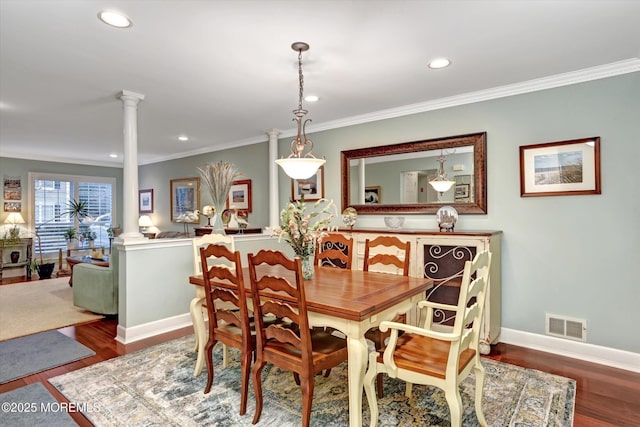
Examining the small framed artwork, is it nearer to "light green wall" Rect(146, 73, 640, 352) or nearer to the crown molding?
the crown molding

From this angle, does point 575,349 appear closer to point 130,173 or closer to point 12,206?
point 130,173

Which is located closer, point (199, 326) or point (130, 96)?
point (199, 326)

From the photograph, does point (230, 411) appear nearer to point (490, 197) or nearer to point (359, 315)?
point (359, 315)

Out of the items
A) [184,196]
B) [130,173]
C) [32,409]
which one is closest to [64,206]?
[184,196]

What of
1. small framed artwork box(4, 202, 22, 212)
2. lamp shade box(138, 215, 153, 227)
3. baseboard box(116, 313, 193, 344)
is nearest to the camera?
baseboard box(116, 313, 193, 344)

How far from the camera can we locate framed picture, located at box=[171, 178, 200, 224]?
6.80 metres

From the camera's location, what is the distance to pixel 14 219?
6.68 m

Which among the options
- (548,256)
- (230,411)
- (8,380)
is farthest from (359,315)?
(8,380)

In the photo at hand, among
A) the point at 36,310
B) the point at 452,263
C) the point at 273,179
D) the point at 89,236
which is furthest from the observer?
the point at 89,236

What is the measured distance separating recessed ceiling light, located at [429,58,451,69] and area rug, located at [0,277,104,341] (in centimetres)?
453

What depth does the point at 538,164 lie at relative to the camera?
3152mm

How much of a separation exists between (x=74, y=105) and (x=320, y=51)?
302 cm

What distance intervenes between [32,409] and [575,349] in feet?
13.5

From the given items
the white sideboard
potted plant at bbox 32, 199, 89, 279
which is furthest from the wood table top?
potted plant at bbox 32, 199, 89, 279
